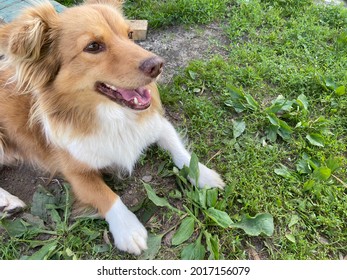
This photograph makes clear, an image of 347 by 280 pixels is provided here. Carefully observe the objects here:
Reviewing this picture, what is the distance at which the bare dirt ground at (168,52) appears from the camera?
3.24 metres

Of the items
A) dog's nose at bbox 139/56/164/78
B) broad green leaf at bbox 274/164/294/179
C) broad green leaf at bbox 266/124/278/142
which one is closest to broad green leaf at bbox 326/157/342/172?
broad green leaf at bbox 274/164/294/179

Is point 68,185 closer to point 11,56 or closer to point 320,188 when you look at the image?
point 11,56

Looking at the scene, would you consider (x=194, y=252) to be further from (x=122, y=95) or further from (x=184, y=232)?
(x=122, y=95)

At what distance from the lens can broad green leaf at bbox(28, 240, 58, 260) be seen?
2644mm

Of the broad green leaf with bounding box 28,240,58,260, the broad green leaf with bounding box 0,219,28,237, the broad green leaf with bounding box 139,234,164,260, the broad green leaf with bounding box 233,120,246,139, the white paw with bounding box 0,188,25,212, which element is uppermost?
the broad green leaf with bounding box 233,120,246,139

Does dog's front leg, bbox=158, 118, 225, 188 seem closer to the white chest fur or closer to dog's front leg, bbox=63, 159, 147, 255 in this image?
the white chest fur

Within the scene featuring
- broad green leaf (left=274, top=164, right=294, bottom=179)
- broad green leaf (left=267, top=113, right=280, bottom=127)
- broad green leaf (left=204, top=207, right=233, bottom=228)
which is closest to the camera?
broad green leaf (left=204, top=207, right=233, bottom=228)

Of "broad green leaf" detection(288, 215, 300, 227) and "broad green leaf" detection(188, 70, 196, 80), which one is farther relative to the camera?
"broad green leaf" detection(188, 70, 196, 80)

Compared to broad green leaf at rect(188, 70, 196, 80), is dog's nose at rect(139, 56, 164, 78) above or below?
above

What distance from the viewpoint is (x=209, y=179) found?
A: 118 inches

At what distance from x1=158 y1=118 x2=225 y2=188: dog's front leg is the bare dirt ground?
0.26 metres

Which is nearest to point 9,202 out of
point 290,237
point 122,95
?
point 122,95
